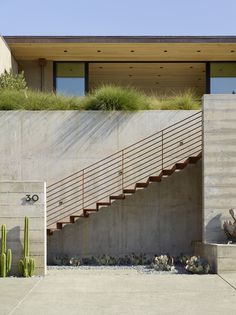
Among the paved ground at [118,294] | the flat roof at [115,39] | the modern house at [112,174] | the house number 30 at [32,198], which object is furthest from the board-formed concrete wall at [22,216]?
the flat roof at [115,39]

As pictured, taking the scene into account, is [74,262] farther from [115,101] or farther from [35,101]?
[35,101]

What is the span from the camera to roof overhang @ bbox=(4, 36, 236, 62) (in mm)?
23500

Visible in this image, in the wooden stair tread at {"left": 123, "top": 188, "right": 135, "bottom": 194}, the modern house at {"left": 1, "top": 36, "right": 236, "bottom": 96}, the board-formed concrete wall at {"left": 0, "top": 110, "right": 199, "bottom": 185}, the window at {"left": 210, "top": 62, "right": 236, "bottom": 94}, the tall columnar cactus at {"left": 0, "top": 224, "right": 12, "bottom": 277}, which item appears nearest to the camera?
the tall columnar cactus at {"left": 0, "top": 224, "right": 12, "bottom": 277}

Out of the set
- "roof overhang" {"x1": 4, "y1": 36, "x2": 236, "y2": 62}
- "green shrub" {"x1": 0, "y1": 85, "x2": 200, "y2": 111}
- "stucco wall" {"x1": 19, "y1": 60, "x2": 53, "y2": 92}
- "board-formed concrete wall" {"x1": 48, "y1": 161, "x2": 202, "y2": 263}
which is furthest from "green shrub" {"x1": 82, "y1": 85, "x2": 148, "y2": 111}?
"stucco wall" {"x1": 19, "y1": 60, "x2": 53, "y2": 92}

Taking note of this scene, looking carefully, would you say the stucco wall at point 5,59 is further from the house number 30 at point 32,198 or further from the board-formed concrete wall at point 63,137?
the house number 30 at point 32,198

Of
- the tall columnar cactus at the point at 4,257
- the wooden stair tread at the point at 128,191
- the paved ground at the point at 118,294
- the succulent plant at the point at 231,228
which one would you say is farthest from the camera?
the wooden stair tread at the point at 128,191

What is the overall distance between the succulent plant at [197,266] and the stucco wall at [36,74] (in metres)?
12.8

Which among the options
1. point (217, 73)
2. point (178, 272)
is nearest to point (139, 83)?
point (217, 73)

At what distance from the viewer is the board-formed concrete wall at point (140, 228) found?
17.6 meters

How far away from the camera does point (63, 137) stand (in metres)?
17.9

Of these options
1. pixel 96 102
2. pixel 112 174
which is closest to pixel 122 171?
pixel 112 174

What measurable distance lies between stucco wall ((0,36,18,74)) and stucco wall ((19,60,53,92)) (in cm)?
90

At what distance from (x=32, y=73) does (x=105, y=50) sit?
3.56 meters

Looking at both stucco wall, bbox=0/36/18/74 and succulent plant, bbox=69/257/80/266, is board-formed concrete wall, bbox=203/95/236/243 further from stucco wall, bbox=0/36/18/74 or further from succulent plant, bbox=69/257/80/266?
stucco wall, bbox=0/36/18/74
